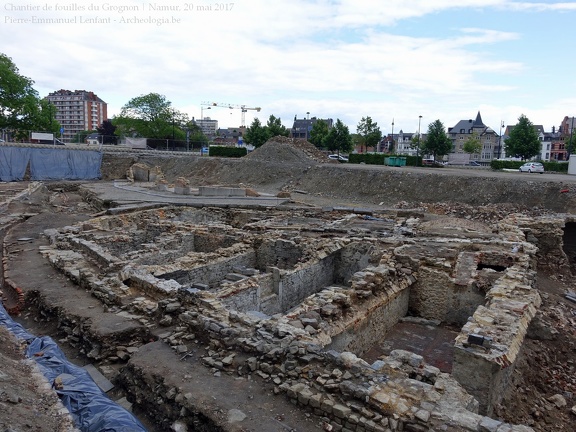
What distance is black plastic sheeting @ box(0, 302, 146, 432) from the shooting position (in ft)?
16.6

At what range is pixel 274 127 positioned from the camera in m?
57.8

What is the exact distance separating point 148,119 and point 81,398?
248ft

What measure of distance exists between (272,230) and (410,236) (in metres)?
5.26

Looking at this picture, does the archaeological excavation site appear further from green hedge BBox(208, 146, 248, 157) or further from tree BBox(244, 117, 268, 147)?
tree BBox(244, 117, 268, 147)

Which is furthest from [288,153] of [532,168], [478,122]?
[478,122]

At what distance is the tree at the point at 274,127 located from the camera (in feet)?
189

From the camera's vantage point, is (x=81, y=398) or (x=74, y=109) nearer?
(x=81, y=398)

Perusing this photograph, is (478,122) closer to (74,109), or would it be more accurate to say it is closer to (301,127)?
(301,127)

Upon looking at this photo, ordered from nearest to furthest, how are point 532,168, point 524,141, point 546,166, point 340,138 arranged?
1. point 532,168
2. point 546,166
3. point 524,141
4. point 340,138

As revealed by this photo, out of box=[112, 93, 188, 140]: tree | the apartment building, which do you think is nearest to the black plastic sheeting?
box=[112, 93, 188, 140]: tree

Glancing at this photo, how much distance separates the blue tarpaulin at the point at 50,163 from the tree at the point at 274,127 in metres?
23.0

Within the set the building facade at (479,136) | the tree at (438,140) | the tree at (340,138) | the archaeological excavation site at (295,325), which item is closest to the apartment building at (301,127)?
the building facade at (479,136)

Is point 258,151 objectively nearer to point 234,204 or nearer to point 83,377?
point 234,204

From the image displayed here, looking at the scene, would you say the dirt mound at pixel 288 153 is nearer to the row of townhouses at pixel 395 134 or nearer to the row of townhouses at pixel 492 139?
the row of townhouses at pixel 492 139
